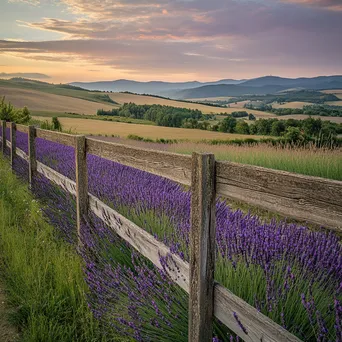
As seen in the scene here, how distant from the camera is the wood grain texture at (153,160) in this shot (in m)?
2.29

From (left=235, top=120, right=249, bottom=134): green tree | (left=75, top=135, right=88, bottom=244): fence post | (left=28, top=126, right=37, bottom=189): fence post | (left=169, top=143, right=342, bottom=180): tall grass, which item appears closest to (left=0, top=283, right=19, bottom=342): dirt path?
(left=75, top=135, right=88, bottom=244): fence post

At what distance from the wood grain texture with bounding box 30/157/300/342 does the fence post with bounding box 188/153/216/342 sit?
63 mm

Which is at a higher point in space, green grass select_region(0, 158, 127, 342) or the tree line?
the tree line

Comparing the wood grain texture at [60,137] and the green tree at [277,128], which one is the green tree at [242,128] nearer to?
the green tree at [277,128]

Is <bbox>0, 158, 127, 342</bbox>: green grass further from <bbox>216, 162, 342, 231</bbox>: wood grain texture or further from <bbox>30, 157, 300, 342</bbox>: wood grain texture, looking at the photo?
<bbox>216, 162, 342, 231</bbox>: wood grain texture

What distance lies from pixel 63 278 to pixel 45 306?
0.99ft

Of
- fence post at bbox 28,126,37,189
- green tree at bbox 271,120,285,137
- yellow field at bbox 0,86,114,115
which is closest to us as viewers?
fence post at bbox 28,126,37,189

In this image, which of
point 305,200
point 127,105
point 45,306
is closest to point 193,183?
point 305,200

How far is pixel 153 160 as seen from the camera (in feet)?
8.95

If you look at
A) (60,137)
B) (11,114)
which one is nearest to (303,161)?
(60,137)

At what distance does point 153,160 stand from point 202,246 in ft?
2.90

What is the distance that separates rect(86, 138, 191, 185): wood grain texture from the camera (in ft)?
7.52

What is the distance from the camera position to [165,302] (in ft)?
8.73

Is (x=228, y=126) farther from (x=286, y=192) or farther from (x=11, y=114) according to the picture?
(x=286, y=192)
